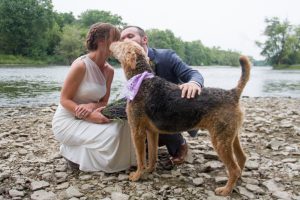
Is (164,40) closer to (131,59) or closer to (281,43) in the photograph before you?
(281,43)

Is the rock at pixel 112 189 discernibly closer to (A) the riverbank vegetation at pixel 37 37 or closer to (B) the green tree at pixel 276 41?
(A) the riverbank vegetation at pixel 37 37

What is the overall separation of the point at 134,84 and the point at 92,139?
116cm

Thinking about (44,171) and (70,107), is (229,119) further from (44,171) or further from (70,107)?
(44,171)

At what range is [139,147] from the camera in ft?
15.0

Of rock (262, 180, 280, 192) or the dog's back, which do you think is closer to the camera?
the dog's back

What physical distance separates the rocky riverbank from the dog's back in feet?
2.82

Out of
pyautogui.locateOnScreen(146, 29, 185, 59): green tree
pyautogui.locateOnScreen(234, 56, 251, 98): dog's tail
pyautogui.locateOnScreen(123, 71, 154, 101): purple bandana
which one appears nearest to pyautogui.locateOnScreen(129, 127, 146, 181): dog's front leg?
pyautogui.locateOnScreen(123, 71, 154, 101): purple bandana

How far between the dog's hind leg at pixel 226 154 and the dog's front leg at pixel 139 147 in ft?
3.31

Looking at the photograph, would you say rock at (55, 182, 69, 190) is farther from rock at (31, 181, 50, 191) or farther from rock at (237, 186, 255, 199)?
rock at (237, 186, 255, 199)

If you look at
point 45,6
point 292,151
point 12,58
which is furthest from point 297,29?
point 292,151

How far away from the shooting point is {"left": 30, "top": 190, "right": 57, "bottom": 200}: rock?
4105 mm

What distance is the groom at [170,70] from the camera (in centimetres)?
489

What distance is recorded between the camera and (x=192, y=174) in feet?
16.1

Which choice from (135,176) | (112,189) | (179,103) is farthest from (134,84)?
(112,189)
